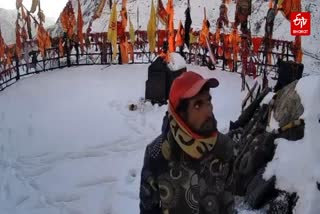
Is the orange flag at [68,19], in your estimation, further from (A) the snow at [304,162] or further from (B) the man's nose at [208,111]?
(B) the man's nose at [208,111]

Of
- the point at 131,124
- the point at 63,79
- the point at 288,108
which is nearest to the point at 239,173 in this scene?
the point at 288,108

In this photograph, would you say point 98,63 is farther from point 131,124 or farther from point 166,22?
point 131,124

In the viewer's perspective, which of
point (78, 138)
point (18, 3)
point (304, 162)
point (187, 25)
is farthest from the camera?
point (18, 3)

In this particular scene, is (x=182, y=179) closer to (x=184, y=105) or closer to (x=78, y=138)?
(x=184, y=105)

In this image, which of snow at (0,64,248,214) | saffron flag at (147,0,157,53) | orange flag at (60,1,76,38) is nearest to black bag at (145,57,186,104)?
snow at (0,64,248,214)

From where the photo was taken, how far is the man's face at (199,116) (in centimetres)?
264

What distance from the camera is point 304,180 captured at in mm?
4648

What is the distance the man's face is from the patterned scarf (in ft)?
0.13

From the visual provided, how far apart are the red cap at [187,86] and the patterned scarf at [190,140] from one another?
11 cm

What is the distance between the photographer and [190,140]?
8.67 ft

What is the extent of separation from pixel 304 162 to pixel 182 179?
8.44ft

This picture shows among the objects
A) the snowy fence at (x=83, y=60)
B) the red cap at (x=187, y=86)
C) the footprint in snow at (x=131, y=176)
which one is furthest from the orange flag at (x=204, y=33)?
the red cap at (x=187, y=86)

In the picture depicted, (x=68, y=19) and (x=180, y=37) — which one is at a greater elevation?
(x=68, y=19)

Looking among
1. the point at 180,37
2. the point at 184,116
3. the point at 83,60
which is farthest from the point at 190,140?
the point at 83,60
